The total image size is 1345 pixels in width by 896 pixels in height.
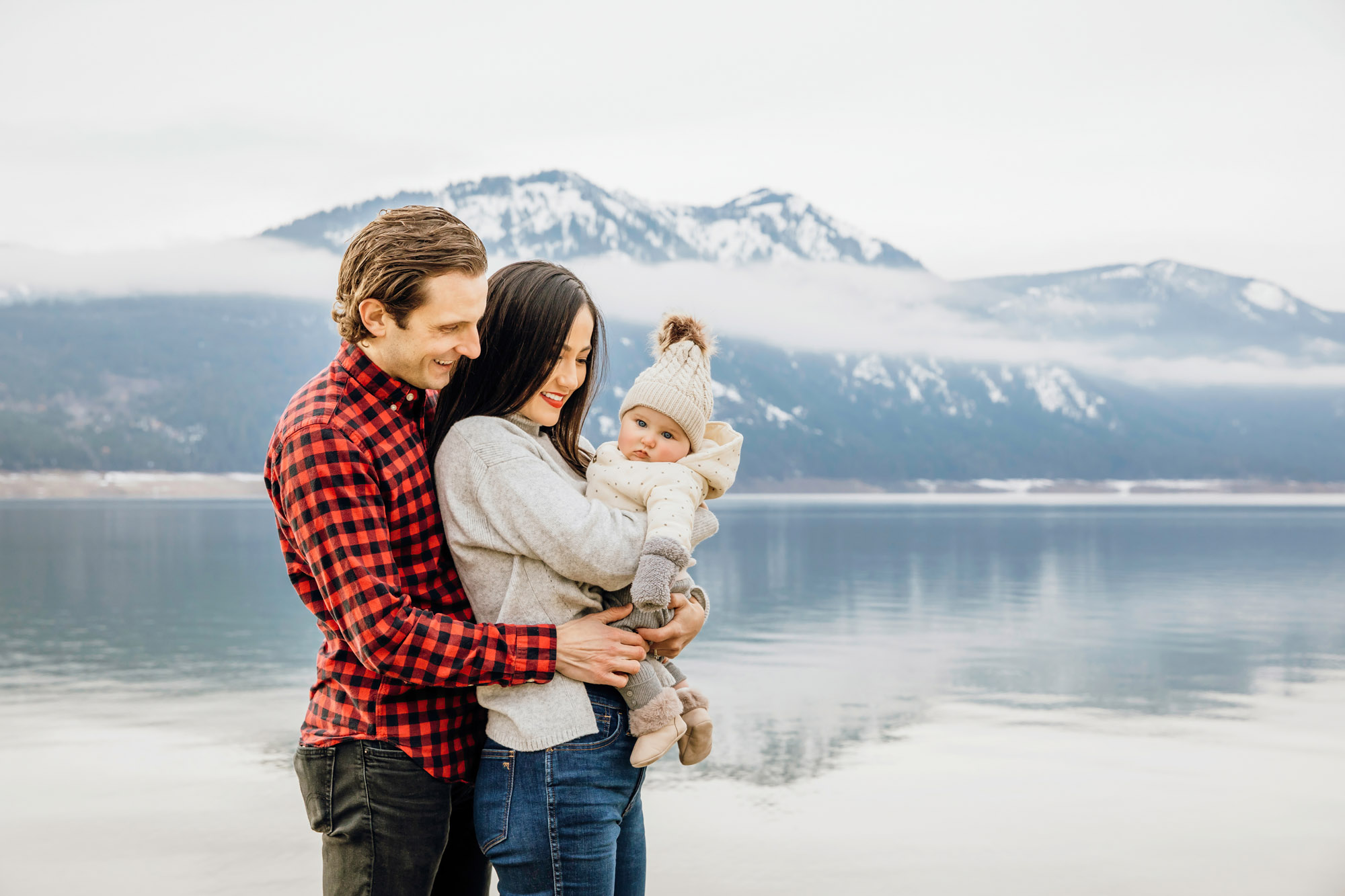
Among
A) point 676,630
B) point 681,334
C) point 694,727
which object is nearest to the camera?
point 676,630

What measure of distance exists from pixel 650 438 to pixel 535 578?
60 cm

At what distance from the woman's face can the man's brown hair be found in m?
0.32

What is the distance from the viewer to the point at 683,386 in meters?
3.07

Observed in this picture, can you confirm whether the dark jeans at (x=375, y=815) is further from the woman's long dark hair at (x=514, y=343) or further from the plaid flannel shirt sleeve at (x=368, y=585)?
the woman's long dark hair at (x=514, y=343)

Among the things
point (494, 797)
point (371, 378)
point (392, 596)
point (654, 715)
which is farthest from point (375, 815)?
point (371, 378)

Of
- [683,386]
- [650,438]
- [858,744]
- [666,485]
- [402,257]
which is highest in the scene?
[402,257]

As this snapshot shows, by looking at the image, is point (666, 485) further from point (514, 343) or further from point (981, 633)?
point (981, 633)

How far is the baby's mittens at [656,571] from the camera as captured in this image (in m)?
2.57

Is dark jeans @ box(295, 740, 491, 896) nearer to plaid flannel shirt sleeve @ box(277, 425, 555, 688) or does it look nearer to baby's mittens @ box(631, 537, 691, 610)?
plaid flannel shirt sleeve @ box(277, 425, 555, 688)

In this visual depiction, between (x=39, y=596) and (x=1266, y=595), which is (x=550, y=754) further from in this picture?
(x=1266, y=595)

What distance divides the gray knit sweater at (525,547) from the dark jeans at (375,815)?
25 cm

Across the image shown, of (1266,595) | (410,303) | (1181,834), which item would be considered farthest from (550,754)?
(1266,595)

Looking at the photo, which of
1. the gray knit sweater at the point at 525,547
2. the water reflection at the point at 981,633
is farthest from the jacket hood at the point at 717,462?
the water reflection at the point at 981,633

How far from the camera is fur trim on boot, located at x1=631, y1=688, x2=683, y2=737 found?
2699mm
